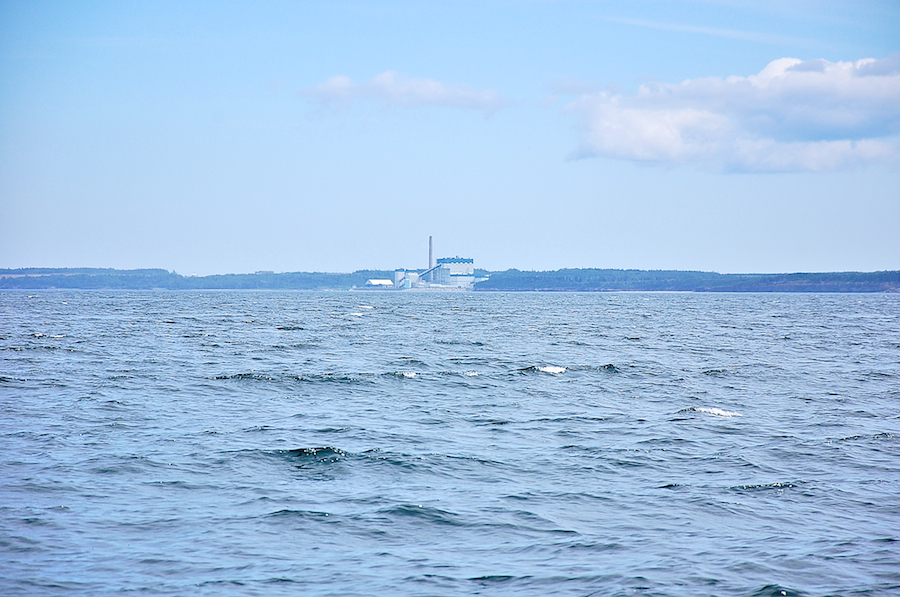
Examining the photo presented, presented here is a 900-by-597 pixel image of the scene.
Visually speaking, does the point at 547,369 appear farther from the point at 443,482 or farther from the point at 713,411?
the point at 443,482

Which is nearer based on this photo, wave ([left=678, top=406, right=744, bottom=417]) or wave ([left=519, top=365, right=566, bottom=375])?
wave ([left=678, top=406, right=744, bottom=417])

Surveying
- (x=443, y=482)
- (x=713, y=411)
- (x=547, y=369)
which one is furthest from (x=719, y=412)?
(x=443, y=482)

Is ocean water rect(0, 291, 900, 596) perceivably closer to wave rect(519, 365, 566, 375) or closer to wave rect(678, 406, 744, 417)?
wave rect(678, 406, 744, 417)

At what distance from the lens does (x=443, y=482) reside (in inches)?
712

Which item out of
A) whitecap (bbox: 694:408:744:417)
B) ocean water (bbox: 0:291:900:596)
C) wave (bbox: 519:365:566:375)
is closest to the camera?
ocean water (bbox: 0:291:900:596)

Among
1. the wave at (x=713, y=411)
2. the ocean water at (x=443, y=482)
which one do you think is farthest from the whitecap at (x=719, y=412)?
the ocean water at (x=443, y=482)

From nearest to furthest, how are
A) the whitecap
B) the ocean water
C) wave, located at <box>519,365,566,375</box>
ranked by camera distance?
the ocean water
the whitecap
wave, located at <box>519,365,566,375</box>

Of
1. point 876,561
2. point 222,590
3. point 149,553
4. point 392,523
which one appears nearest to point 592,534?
point 392,523

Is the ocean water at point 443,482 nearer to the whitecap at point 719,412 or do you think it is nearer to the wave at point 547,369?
the whitecap at point 719,412

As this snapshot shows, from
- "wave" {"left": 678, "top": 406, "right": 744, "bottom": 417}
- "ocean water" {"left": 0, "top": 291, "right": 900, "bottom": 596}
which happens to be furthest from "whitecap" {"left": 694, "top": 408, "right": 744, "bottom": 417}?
"ocean water" {"left": 0, "top": 291, "right": 900, "bottom": 596}

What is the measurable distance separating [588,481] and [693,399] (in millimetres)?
14154

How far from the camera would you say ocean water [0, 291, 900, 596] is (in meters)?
12.6

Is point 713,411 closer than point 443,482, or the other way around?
point 443,482

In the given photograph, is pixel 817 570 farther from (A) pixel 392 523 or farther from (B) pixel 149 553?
(B) pixel 149 553
